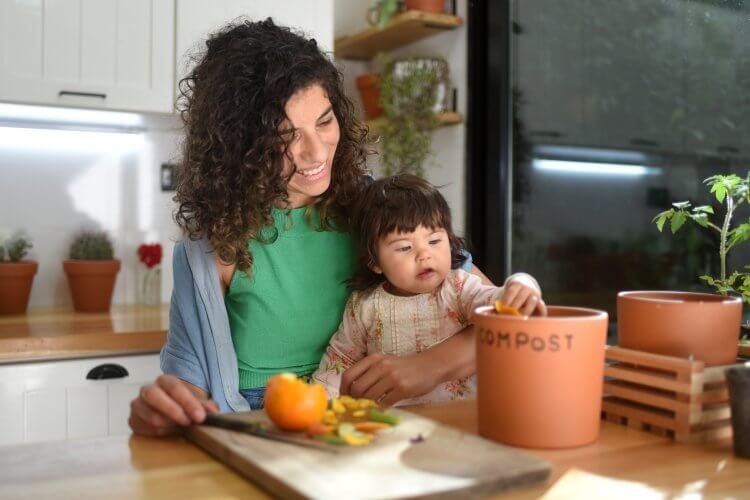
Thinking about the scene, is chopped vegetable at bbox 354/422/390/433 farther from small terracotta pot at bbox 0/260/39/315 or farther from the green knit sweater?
small terracotta pot at bbox 0/260/39/315

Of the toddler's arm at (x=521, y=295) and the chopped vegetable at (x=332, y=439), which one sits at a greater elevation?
the toddler's arm at (x=521, y=295)

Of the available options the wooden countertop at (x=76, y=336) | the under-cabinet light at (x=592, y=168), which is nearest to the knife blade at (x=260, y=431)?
the wooden countertop at (x=76, y=336)

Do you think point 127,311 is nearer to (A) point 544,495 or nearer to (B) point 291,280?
(B) point 291,280

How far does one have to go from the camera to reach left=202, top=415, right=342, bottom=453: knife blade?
819mm

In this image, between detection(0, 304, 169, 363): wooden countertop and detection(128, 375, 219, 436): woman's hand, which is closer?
detection(128, 375, 219, 436): woman's hand

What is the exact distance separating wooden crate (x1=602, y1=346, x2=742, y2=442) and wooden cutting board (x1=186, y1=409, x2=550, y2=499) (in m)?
0.24

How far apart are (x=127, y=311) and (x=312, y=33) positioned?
3.98ft

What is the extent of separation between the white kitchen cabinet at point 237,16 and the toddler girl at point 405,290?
4.81 feet

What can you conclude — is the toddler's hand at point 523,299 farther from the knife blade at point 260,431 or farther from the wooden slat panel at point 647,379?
the knife blade at point 260,431

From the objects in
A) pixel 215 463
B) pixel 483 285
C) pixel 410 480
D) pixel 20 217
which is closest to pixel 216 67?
pixel 483 285

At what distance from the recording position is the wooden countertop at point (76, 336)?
2213mm

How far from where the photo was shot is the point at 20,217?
9.46 feet

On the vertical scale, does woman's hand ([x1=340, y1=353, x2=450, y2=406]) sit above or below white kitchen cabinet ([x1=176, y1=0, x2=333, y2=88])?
below

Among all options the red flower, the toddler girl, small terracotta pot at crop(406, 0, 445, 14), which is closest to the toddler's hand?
the toddler girl
